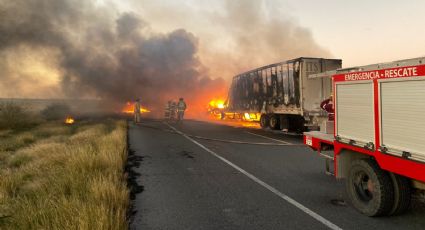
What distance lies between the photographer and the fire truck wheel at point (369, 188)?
14.3ft

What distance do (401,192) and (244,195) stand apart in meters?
2.27

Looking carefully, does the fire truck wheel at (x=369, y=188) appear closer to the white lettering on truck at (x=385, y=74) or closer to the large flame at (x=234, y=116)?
the white lettering on truck at (x=385, y=74)

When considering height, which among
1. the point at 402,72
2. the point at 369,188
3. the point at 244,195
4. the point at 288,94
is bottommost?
the point at 244,195

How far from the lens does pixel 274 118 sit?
1781 cm

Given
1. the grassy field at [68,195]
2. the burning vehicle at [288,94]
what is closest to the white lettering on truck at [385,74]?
the grassy field at [68,195]

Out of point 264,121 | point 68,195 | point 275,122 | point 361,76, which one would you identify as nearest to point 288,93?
point 275,122

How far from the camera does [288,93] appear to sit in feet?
52.1

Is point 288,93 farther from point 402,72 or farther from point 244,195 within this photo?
point 402,72

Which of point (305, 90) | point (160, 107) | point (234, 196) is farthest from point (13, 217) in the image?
point (160, 107)

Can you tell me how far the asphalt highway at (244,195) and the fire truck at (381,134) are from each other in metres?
0.34

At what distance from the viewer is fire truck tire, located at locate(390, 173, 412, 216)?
14.1 ft

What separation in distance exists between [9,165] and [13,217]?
6411 millimetres

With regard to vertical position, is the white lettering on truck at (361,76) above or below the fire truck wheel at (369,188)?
above

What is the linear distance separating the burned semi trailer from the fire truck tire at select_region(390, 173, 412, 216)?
30.0 feet
